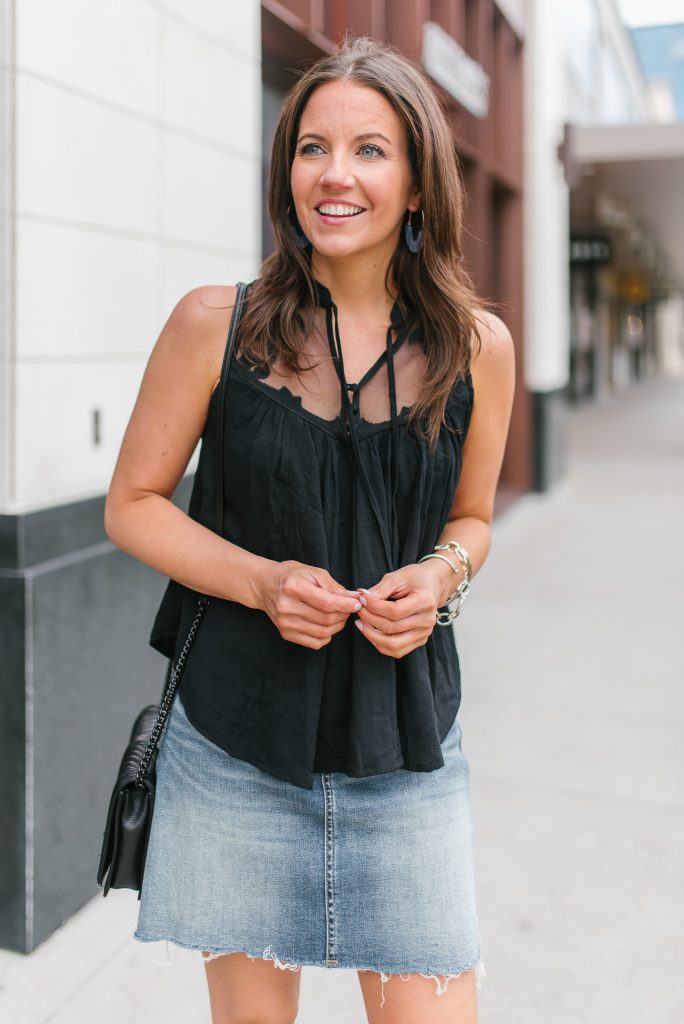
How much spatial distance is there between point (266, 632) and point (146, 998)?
5.43 ft

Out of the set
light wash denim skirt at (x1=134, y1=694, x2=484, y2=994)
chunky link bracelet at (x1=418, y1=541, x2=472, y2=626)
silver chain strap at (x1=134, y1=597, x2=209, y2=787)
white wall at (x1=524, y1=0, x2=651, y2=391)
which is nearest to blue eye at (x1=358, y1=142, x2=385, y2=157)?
chunky link bracelet at (x1=418, y1=541, x2=472, y2=626)

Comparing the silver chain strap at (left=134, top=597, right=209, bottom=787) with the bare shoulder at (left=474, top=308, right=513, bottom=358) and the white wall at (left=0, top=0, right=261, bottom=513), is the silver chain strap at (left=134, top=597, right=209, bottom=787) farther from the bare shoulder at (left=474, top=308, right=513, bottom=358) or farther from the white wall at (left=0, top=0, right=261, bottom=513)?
the white wall at (left=0, top=0, right=261, bottom=513)

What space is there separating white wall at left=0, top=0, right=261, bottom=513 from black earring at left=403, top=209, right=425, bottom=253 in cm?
140

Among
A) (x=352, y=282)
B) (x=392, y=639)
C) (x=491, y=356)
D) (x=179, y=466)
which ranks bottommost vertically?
(x=392, y=639)

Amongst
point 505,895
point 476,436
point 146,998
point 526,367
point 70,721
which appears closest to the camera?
point 476,436

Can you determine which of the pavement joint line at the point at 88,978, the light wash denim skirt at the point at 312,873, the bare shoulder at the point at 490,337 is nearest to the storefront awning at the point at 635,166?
the pavement joint line at the point at 88,978

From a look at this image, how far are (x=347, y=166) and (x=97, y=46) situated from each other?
1859 mm

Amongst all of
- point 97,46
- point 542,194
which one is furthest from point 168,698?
point 542,194

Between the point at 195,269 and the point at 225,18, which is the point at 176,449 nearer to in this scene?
the point at 195,269

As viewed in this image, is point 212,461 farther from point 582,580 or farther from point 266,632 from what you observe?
point 582,580

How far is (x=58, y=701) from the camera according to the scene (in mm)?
3088

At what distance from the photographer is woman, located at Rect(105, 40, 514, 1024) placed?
1.72 metres

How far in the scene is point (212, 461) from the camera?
5.84 ft

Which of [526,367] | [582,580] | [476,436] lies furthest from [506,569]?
[476,436]
